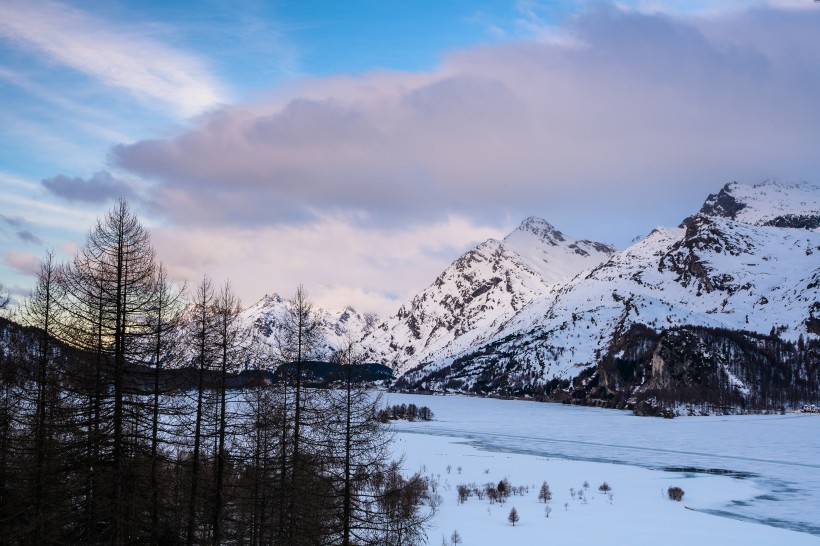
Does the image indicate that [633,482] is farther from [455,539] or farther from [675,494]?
[455,539]

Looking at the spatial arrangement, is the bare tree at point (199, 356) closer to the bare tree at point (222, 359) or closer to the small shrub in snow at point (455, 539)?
the bare tree at point (222, 359)

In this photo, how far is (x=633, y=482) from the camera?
189 ft

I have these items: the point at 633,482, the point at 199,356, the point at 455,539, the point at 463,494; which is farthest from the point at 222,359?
the point at 633,482

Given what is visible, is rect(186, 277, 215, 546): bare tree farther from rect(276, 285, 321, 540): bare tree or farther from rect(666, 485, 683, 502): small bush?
rect(666, 485, 683, 502): small bush

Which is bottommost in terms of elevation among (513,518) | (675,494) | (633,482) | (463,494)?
(633,482)

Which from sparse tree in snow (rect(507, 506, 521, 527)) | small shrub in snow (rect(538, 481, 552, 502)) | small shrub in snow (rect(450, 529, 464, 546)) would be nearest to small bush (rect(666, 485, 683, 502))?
small shrub in snow (rect(538, 481, 552, 502))

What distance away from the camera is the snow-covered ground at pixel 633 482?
124 feet

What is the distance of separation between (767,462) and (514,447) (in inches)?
1178

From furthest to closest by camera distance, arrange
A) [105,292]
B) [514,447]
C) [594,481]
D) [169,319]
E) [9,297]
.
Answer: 1. [514,447]
2. [594,481]
3. [9,297]
4. [169,319]
5. [105,292]

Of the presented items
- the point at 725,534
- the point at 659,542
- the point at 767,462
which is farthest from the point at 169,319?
the point at 767,462

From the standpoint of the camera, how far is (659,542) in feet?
116

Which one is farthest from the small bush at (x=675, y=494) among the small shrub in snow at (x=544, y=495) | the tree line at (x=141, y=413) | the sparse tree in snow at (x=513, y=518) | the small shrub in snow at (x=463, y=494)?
the tree line at (x=141, y=413)

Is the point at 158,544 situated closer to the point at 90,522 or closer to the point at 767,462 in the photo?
the point at 90,522

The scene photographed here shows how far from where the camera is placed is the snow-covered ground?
1492 inches
